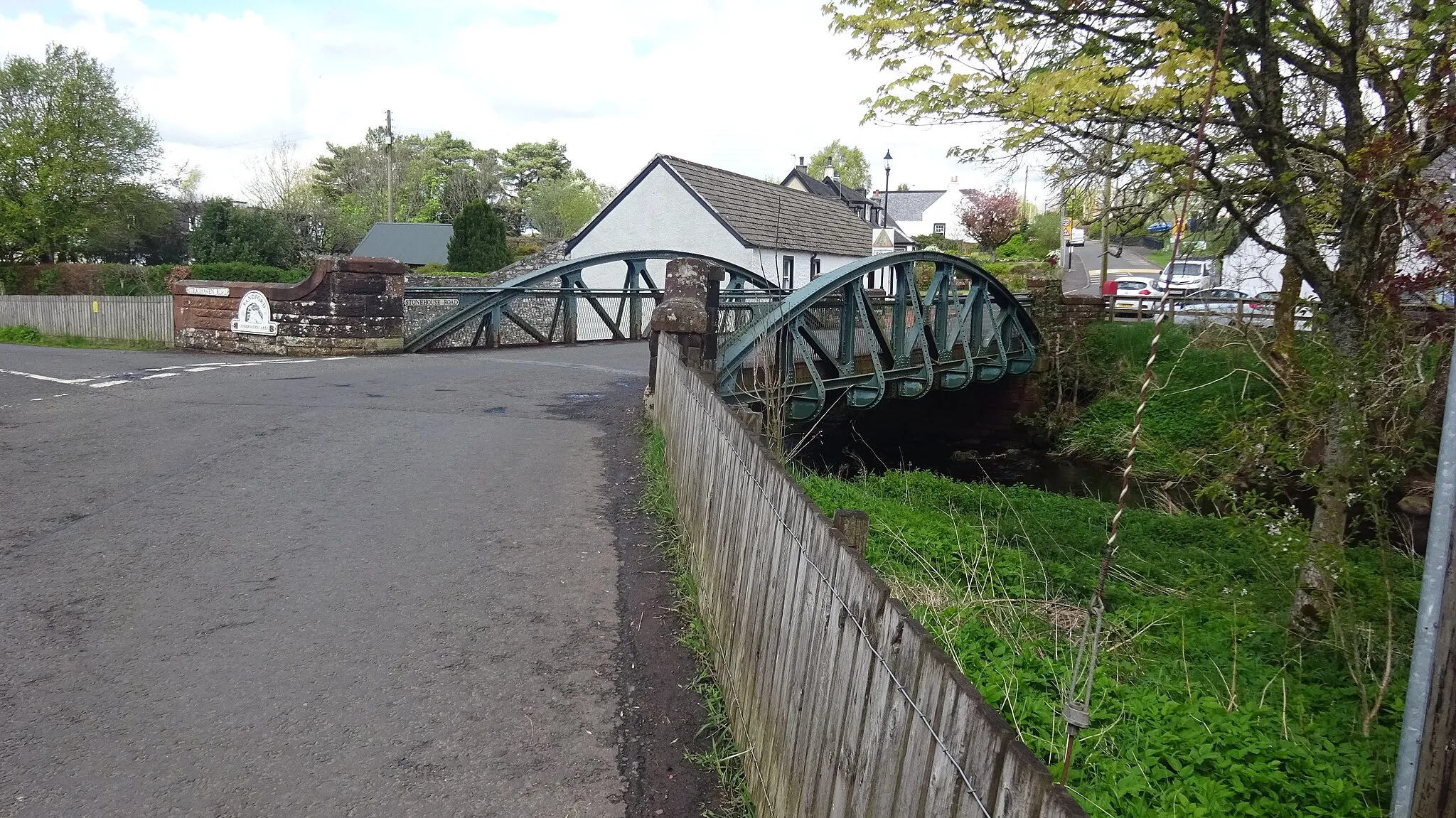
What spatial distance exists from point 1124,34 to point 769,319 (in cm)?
462

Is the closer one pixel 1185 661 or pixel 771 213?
pixel 1185 661

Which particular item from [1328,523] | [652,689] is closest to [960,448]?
[1328,523]

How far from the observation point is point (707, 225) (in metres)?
38.5

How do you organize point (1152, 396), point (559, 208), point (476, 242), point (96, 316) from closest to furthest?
point (1152, 396)
point (96, 316)
point (476, 242)
point (559, 208)

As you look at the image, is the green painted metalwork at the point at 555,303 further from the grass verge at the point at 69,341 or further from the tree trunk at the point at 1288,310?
the tree trunk at the point at 1288,310

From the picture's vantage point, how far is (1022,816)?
1.81 metres

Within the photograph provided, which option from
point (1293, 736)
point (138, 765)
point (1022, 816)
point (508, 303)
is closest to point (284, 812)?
point (138, 765)

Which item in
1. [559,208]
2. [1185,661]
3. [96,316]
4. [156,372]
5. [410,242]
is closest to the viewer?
[1185,661]

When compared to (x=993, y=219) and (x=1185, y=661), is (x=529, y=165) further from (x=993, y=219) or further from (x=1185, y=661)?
(x=1185, y=661)

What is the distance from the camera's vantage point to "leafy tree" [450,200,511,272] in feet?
146

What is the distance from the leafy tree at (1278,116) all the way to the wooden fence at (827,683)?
3584 millimetres

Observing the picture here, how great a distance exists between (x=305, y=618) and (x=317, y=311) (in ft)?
40.2

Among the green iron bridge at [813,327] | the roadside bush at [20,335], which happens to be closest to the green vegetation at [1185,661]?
the green iron bridge at [813,327]

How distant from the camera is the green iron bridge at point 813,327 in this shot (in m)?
12.5
